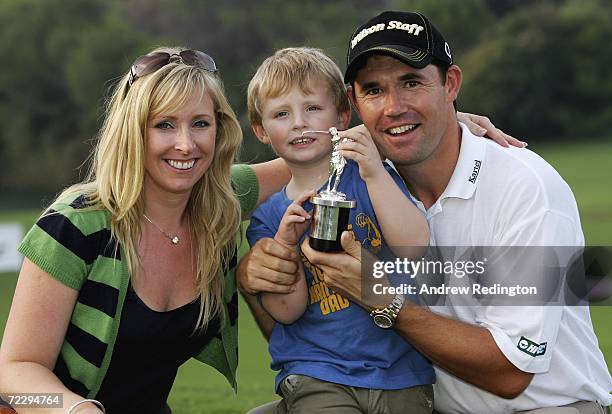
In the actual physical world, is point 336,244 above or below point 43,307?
above

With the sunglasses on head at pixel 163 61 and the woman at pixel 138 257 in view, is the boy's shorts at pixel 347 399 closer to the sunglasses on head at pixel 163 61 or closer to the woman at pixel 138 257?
the woman at pixel 138 257

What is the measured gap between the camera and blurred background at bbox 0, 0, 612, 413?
141 ft

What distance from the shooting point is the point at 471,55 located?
45000mm

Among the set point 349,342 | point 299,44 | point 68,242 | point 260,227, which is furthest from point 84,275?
point 299,44

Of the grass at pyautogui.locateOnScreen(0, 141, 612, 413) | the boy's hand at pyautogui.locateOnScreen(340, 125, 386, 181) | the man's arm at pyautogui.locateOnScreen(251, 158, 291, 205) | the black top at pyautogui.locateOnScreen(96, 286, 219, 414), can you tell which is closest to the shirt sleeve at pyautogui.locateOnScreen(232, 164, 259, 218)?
the man's arm at pyautogui.locateOnScreen(251, 158, 291, 205)

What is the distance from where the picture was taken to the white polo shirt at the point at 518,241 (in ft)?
11.4

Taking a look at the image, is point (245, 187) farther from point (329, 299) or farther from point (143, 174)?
point (329, 299)

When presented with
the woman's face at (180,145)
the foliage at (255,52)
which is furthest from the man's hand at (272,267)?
the foliage at (255,52)

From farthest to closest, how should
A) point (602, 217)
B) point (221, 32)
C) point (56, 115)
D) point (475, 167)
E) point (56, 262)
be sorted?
point (221, 32) → point (56, 115) → point (602, 217) → point (475, 167) → point (56, 262)

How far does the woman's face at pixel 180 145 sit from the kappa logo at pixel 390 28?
24.7 inches

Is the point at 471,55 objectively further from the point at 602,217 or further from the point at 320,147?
the point at 320,147

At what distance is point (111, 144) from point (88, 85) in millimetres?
45508

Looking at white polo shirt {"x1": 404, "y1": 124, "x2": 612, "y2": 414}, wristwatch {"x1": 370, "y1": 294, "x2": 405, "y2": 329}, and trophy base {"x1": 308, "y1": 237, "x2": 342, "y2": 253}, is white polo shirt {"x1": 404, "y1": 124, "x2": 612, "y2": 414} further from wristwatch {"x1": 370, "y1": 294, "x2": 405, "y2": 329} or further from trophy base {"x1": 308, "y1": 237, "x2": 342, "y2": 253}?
trophy base {"x1": 308, "y1": 237, "x2": 342, "y2": 253}

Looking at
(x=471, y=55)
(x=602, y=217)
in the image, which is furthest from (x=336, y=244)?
(x=471, y=55)
